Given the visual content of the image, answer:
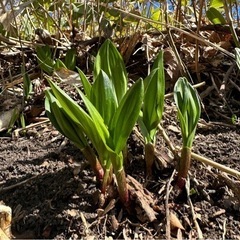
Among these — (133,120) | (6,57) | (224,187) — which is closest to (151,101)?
(133,120)

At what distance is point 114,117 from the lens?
2.86 feet

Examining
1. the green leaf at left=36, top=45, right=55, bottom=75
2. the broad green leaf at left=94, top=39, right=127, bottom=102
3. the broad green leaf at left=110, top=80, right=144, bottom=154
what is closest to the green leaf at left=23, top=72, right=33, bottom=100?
the green leaf at left=36, top=45, right=55, bottom=75

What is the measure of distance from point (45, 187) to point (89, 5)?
111 centimetres

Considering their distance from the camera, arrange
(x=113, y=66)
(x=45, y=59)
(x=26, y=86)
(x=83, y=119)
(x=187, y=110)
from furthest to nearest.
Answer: (x=45, y=59), (x=26, y=86), (x=113, y=66), (x=187, y=110), (x=83, y=119)

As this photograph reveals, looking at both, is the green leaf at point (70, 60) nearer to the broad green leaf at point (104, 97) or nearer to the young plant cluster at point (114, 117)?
the young plant cluster at point (114, 117)

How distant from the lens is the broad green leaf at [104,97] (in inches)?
35.0

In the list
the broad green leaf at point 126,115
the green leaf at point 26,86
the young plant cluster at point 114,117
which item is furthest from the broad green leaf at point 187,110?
the green leaf at point 26,86

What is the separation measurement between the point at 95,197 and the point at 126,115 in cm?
20

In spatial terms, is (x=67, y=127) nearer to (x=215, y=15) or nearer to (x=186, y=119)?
(x=186, y=119)

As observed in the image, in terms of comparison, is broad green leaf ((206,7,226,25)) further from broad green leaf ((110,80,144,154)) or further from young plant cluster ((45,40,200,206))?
broad green leaf ((110,80,144,154))

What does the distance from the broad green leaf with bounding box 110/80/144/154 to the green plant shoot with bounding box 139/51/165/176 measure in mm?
109

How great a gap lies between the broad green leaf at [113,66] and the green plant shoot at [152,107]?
3.5 inches

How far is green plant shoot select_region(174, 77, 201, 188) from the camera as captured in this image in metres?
0.92

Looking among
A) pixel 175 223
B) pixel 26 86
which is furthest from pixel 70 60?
pixel 175 223
